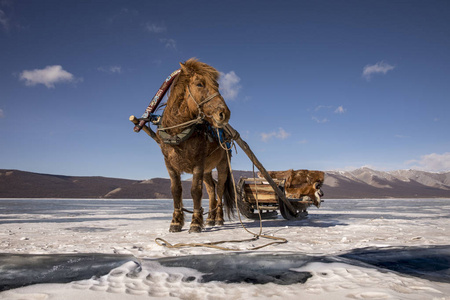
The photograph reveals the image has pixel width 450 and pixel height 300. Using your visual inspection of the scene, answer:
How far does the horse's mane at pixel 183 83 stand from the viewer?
512 cm

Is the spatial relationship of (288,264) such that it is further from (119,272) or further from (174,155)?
(174,155)

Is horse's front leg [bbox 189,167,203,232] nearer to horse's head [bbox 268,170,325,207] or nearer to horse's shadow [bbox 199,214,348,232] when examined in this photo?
horse's shadow [bbox 199,214,348,232]

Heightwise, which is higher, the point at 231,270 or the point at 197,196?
the point at 197,196

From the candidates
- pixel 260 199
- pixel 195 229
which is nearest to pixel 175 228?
pixel 195 229

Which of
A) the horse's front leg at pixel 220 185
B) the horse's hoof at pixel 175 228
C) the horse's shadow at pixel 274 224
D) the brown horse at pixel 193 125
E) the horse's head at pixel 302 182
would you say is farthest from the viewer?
the horse's head at pixel 302 182

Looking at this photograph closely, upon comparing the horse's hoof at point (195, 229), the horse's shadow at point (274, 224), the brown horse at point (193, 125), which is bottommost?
the horse's shadow at point (274, 224)

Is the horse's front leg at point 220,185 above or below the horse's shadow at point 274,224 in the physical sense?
above

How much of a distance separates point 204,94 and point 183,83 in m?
0.59

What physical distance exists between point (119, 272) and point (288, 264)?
61.1 inches

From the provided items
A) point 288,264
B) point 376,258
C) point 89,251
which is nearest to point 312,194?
point 376,258

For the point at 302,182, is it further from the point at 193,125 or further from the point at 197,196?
the point at 193,125

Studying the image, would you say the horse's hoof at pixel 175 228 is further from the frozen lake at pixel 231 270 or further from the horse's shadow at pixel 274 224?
the frozen lake at pixel 231 270

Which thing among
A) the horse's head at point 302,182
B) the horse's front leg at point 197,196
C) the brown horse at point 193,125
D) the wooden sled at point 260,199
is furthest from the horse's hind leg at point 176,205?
the horse's head at point 302,182

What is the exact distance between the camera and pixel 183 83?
5223 mm
